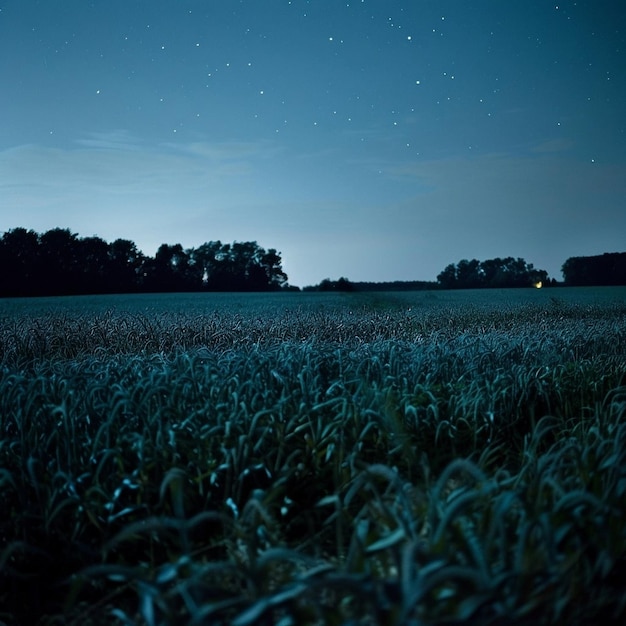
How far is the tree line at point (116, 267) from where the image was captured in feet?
92.4

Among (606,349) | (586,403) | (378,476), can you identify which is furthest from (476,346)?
(378,476)

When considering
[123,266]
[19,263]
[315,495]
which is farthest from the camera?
[123,266]

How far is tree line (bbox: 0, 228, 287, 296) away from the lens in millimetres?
28172

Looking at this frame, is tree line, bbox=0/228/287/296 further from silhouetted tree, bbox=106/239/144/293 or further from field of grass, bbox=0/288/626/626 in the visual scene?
field of grass, bbox=0/288/626/626

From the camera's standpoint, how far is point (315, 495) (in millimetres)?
3135

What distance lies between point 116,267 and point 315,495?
92.3 ft

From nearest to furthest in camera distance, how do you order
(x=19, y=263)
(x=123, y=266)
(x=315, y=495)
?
(x=315, y=495)
(x=19, y=263)
(x=123, y=266)

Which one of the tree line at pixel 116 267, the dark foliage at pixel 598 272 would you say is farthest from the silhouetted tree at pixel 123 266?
the dark foliage at pixel 598 272

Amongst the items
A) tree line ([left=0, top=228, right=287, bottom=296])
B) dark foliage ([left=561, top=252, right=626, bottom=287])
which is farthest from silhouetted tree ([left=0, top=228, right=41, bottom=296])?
dark foliage ([left=561, top=252, right=626, bottom=287])

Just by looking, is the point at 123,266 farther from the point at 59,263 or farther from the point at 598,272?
the point at 598,272

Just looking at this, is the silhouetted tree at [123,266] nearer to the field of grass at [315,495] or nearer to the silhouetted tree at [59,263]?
the silhouetted tree at [59,263]

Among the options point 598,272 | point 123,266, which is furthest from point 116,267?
point 598,272

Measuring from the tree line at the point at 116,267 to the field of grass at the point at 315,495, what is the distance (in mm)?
24859

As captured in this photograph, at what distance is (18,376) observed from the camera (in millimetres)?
4109
